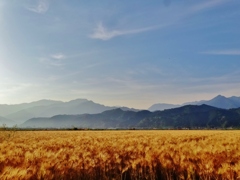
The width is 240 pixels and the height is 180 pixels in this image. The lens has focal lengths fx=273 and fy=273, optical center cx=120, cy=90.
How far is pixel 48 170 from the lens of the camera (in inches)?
269

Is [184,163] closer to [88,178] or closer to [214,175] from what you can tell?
[214,175]

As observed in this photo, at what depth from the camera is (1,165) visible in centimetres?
750

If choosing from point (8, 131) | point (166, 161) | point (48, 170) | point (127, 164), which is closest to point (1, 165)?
point (48, 170)

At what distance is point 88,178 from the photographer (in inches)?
309

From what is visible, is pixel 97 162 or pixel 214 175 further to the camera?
pixel 97 162

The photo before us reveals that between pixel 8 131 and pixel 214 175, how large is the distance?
22428 mm

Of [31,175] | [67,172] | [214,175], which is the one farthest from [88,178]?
[214,175]

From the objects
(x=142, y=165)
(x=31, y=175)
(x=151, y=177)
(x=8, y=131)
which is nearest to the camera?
(x=31, y=175)

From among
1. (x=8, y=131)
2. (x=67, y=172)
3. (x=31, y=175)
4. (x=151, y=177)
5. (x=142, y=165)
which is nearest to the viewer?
(x=31, y=175)

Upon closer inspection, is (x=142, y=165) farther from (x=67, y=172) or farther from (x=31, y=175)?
(x=31, y=175)

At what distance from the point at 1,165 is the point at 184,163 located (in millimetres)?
5241

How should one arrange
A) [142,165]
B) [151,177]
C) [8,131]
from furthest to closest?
[8,131] → [142,165] → [151,177]

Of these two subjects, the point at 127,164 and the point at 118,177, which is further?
the point at 127,164

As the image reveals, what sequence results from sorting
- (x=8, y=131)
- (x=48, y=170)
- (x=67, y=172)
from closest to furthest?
(x=48, y=170) → (x=67, y=172) → (x=8, y=131)
